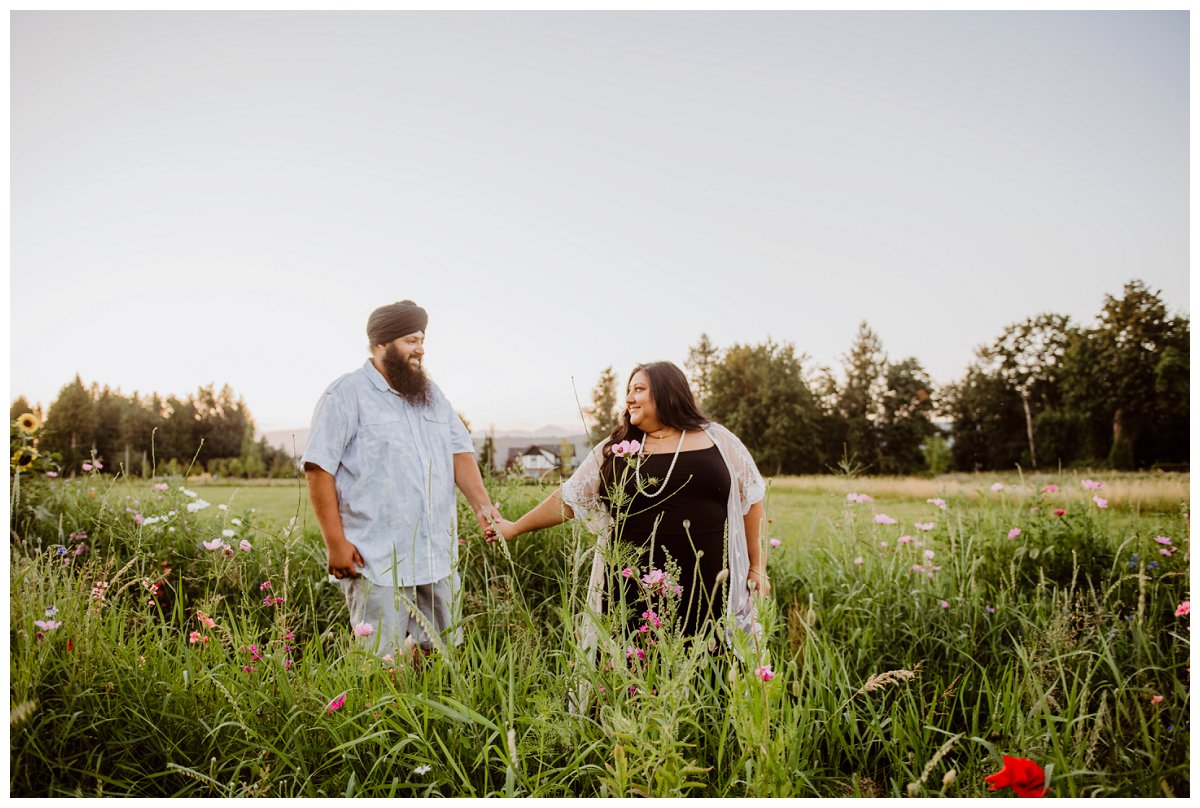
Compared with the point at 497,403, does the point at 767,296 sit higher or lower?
higher

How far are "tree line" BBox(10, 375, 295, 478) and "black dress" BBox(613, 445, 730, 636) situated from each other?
5.16ft

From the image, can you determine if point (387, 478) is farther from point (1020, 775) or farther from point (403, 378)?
point (1020, 775)

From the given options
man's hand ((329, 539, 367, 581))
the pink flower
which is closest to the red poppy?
the pink flower

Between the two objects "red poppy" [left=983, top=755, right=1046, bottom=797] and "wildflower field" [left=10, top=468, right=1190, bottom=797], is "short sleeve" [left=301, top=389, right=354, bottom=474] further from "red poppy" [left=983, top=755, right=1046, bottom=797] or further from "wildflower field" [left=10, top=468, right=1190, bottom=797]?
"red poppy" [left=983, top=755, right=1046, bottom=797]

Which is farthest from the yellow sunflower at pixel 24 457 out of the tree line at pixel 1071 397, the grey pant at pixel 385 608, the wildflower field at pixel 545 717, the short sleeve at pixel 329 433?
the tree line at pixel 1071 397

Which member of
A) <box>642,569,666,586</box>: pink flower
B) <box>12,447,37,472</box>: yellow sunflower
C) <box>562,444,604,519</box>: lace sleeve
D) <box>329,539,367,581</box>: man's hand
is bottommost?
<box>329,539,367,581</box>: man's hand

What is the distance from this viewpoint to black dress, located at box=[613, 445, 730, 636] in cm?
258

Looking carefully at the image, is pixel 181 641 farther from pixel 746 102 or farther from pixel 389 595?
pixel 746 102

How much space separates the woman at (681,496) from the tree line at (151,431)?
1339 mm

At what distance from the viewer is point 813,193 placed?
→ 10.7 feet

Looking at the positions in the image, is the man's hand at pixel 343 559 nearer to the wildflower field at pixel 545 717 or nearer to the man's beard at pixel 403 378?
the wildflower field at pixel 545 717

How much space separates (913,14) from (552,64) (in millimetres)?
1499

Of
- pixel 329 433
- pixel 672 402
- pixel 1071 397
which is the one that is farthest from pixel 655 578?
pixel 1071 397

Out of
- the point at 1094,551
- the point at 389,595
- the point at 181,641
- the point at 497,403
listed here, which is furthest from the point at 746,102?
the point at 1094,551
